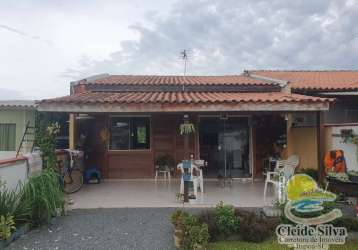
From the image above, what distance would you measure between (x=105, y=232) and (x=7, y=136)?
10.0 meters

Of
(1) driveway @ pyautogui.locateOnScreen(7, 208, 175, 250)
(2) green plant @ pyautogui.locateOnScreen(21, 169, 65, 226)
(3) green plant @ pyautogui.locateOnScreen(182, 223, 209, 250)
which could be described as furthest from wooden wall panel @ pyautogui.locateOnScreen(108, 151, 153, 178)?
(3) green plant @ pyautogui.locateOnScreen(182, 223, 209, 250)

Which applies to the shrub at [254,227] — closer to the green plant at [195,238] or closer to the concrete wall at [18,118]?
the green plant at [195,238]

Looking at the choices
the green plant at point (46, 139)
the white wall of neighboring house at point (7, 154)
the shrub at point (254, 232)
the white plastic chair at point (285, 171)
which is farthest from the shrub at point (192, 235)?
the white wall of neighboring house at point (7, 154)

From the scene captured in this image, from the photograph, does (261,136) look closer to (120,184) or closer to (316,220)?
(120,184)

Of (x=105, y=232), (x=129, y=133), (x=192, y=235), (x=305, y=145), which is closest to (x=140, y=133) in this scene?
(x=129, y=133)

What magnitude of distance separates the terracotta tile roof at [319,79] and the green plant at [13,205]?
393 inches

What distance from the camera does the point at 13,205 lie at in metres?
6.10

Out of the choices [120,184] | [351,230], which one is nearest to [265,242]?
[351,230]

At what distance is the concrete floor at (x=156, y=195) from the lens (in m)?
8.44

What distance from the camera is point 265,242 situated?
5.60 m

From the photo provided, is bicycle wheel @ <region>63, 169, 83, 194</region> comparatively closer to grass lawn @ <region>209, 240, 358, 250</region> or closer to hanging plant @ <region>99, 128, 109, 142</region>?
hanging plant @ <region>99, 128, 109, 142</region>

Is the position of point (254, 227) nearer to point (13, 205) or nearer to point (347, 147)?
point (13, 205)

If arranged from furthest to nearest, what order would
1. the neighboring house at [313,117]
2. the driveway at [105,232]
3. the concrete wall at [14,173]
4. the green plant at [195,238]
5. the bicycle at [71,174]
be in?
the neighboring house at [313,117]
the bicycle at [71,174]
the concrete wall at [14,173]
the driveway at [105,232]
the green plant at [195,238]

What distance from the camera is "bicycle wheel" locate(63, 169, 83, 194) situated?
398 inches
